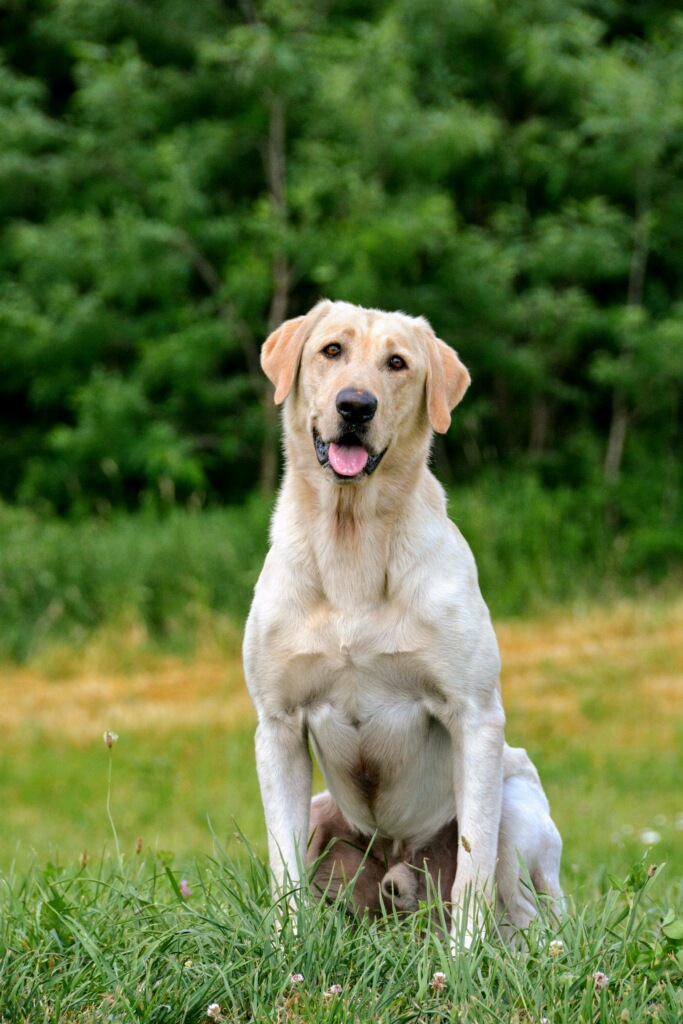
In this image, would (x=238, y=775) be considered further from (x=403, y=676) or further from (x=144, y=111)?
(x=144, y=111)

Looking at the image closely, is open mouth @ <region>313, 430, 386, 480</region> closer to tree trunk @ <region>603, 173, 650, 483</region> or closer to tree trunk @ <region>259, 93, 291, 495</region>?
tree trunk @ <region>259, 93, 291, 495</region>

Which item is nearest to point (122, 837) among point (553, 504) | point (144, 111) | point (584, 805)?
point (584, 805)

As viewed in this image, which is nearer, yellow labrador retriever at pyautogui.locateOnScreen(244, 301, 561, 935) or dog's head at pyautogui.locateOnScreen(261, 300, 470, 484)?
yellow labrador retriever at pyautogui.locateOnScreen(244, 301, 561, 935)

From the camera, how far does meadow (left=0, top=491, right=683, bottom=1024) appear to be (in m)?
2.60

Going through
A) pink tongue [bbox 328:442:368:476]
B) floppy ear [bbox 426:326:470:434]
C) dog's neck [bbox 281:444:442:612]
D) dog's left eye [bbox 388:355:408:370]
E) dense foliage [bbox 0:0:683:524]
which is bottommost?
dense foliage [bbox 0:0:683:524]

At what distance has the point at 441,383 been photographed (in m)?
3.48

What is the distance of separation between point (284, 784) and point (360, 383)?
3.50 ft

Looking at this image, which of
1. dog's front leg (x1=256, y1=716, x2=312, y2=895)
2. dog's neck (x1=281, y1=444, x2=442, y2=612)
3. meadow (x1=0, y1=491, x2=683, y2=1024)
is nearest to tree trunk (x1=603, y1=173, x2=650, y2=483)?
meadow (x1=0, y1=491, x2=683, y2=1024)

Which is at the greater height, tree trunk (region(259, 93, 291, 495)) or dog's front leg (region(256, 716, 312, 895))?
dog's front leg (region(256, 716, 312, 895))

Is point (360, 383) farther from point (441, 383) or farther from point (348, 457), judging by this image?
point (441, 383)

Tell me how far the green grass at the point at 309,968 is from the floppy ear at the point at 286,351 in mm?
1354

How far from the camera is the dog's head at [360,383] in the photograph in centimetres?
327

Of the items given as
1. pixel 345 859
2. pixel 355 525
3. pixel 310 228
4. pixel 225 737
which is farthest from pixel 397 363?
pixel 310 228

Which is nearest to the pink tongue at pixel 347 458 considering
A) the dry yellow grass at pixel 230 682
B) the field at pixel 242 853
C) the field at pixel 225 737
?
the field at pixel 242 853
